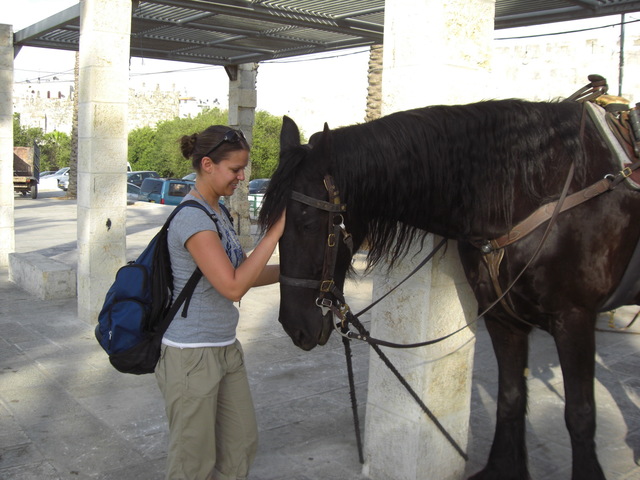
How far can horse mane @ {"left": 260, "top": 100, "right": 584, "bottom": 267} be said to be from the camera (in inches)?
104

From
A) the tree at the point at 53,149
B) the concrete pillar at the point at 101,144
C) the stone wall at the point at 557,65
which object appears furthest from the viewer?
the tree at the point at 53,149

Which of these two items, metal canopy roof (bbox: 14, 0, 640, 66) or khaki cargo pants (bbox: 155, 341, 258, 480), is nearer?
khaki cargo pants (bbox: 155, 341, 258, 480)

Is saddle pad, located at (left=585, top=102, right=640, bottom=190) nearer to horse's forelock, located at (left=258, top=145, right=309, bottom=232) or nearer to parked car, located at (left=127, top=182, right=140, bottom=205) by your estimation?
horse's forelock, located at (left=258, top=145, right=309, bottom=232)

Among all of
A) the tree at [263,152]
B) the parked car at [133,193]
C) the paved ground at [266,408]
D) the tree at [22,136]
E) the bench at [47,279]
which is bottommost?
the paved ground at [266,408]

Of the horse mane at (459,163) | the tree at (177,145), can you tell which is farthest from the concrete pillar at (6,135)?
the tree at (177,145)

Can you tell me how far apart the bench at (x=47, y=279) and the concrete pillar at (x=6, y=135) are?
62.0 inches

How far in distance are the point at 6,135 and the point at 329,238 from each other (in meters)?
8.74

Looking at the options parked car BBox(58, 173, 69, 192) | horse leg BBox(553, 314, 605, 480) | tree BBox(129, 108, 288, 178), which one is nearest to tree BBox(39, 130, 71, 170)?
tree BBox(129, 108, 288, 178)

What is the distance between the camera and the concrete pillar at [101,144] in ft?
21.5

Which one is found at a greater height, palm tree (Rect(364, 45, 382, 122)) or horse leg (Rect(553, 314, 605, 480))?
palm tree (Rect(364, 45, 382, 122))

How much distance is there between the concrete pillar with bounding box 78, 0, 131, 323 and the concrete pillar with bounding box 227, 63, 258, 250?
5.16m

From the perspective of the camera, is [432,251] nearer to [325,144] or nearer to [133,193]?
[325,144]

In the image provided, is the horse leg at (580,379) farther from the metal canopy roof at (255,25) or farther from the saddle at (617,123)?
the metal canopy roof at (255,25)

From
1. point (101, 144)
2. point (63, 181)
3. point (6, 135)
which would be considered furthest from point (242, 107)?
point (63, 181)
